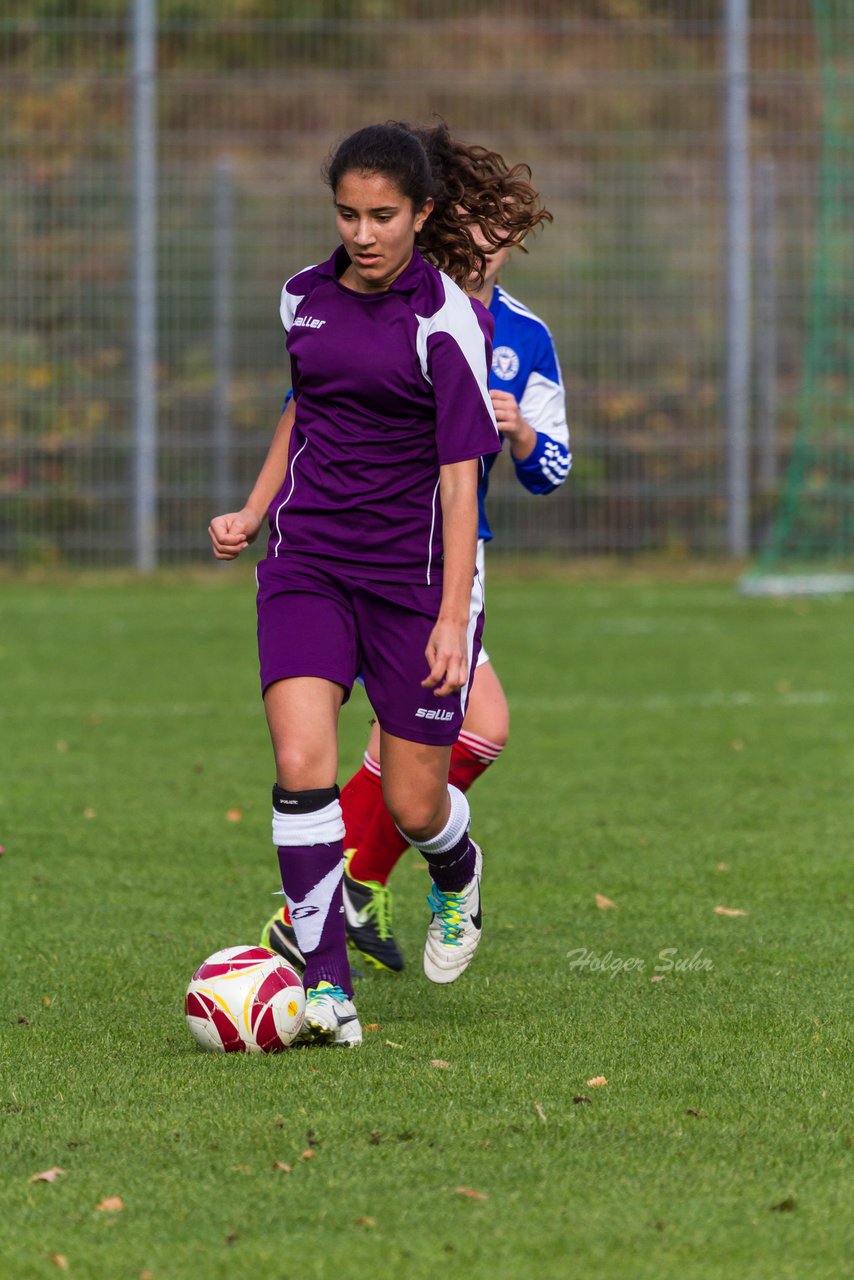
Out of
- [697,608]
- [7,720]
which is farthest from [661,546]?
[7,720]

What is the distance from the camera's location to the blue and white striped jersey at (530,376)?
5180mm

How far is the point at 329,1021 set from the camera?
4.09m

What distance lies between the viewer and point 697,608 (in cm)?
1326

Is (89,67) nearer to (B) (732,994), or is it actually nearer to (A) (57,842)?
(A) (57,842)

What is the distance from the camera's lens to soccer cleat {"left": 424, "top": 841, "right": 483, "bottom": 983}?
4.58 metres

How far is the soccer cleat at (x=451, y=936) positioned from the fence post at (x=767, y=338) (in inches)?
450

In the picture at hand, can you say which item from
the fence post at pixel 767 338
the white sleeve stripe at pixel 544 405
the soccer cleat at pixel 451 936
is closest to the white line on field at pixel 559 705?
the white sleeve stripe at pixel 544 405

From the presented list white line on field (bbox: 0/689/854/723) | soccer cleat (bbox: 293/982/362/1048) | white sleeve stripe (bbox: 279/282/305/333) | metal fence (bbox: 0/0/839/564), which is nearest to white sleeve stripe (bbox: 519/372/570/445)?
white sleeve stripe (bbox: 279/282/305/333)

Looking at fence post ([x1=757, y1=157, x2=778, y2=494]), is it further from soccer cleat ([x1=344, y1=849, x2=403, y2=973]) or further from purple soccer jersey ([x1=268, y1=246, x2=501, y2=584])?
purple soccer jersey ([x1=268, y1=246, x2=501, y2=584])

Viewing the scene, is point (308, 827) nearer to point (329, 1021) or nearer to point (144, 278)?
point (329, 1021)

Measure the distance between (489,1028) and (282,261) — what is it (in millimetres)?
12032

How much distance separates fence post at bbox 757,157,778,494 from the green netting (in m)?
0.20

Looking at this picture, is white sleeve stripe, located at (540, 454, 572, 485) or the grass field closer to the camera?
the grass field

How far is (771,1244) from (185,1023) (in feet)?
5.67
